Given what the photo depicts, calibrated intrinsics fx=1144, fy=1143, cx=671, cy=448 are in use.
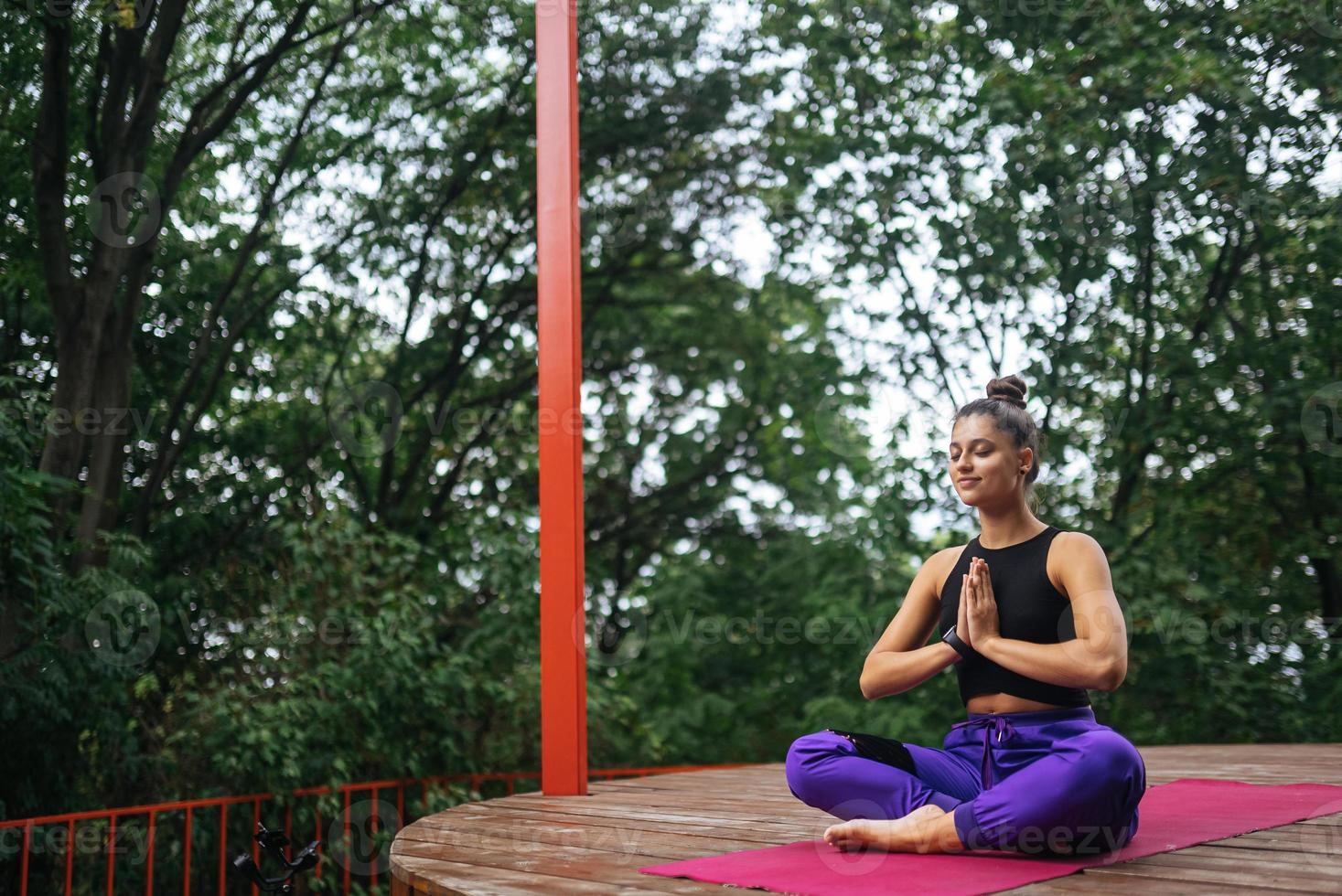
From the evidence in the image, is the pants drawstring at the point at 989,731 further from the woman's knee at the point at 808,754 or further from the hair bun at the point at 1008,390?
the hair bun at the point at 1008,390

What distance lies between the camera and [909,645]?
2219 millimetres

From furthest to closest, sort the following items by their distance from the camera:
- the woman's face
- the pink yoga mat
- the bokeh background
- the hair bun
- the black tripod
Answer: the bokeh background < the black tripod < the hair bun < the woman's face < the pink yoga mat

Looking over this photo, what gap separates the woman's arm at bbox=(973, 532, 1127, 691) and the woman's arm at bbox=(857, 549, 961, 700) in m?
0.15

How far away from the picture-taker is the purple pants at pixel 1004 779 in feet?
5.93

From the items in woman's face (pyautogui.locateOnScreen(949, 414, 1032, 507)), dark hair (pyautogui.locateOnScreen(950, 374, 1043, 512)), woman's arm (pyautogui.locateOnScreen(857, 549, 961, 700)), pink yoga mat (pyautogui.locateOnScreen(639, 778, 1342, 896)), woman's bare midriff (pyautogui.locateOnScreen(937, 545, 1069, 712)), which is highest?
dark hair (pyautogui.locateOnScreen(950, 374, 1043, 512))

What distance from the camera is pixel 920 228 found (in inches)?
261

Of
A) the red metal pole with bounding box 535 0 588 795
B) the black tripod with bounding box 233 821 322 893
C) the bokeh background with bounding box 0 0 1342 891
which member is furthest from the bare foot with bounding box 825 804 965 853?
the bokeh background with bounding box 0 0 1342 891

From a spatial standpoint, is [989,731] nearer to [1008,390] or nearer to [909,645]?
[909,645]

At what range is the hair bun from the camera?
7.16 ft

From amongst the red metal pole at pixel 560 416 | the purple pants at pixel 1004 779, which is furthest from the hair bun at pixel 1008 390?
the red metal pole at pixel 560 416

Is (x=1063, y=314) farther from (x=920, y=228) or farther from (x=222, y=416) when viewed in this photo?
(x=222, y=416)

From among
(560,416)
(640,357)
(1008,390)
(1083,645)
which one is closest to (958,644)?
(1083,645)

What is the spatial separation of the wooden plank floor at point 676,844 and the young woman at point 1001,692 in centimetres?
13

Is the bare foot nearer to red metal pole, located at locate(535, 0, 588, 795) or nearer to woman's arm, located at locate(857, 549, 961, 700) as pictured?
woman's arm, located at locate(857, 549, 961, 700)
